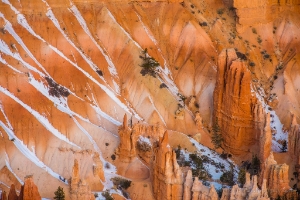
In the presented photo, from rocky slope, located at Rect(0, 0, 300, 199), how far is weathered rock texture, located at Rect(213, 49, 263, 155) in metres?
0.10

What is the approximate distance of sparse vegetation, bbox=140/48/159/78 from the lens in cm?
10688

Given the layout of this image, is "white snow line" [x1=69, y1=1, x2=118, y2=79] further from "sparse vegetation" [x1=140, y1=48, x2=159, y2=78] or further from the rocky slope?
"sparse vegetation" [x1=140, y1=48, x2=159, y2=78]

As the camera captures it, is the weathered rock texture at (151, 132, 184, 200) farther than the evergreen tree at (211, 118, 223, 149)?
No

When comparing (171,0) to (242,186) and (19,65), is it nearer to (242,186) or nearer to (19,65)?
(19,65)

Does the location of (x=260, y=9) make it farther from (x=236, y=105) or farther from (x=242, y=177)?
(x=242, y=177)

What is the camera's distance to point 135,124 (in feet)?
327

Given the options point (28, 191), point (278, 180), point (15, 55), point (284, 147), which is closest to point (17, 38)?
point (15, 55)

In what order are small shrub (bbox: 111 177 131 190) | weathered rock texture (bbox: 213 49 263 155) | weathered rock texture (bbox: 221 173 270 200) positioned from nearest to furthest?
weathered rock texture (bbox: 221 173 270 200), small shrub (bbox: 111 177 131 190), weathered rock texture (bbox: 213 49 263 155)

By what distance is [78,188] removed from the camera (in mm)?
89438

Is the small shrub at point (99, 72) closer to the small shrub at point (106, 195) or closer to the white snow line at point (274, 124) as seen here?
the white snow line at point (274, 124)

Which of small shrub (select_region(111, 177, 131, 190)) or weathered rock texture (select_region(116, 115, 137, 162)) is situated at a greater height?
weathered rock texture (select_region(116, 115, 137, 162))

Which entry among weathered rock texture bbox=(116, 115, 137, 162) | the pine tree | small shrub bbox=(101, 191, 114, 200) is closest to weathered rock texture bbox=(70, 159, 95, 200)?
the pine tree

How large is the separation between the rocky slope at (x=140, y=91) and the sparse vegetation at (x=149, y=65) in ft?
1.38

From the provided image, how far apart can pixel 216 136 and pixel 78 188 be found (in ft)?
59.7
